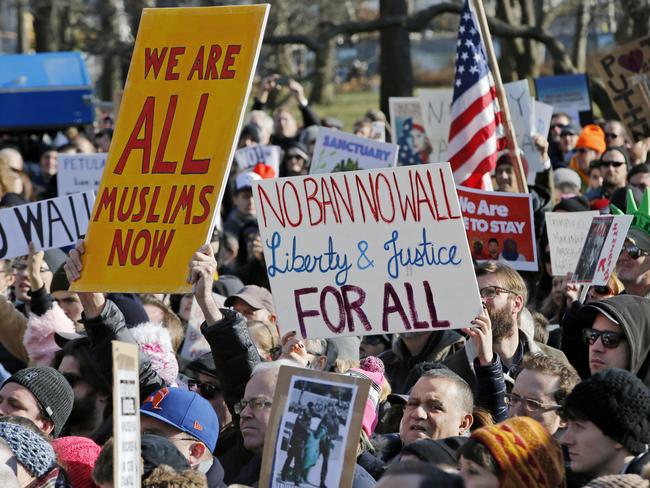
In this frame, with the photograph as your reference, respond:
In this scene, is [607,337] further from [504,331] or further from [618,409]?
[618,409]

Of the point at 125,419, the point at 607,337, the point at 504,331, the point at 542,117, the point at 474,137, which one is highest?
the point at 125,419

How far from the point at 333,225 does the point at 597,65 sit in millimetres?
7247

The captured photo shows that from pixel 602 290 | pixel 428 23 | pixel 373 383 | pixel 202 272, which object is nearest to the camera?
pixel 202 272

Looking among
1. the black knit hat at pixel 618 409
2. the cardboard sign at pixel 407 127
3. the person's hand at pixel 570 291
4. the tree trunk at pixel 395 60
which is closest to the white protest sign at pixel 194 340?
the person's hand at pixel 570 291

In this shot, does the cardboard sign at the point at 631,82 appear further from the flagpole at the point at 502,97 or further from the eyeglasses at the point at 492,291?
the eyeglasses at the point at 492,291

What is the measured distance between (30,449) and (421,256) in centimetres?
169

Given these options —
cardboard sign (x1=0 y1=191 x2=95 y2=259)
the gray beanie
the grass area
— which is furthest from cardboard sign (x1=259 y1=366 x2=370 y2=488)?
the grass area

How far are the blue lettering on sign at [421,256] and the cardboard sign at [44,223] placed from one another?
2.73m

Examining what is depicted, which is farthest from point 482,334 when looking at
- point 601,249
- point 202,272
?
point 601,249

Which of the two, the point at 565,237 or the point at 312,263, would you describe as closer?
the point at 312,263

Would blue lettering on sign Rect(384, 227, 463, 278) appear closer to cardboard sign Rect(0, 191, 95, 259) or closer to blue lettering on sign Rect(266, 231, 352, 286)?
blue lettering on sign Rect(266, 231, 352, 286)

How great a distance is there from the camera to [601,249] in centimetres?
666

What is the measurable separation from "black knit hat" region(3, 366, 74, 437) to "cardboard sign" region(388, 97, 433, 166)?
8301 mm

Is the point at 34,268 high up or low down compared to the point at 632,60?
up
